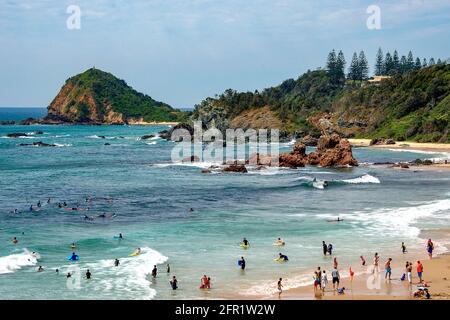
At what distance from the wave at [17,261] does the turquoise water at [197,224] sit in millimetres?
119

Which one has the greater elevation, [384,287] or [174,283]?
[174,283]

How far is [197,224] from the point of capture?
49.8m

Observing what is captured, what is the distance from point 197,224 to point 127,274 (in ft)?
50.6

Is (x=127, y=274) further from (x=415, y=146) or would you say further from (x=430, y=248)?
(x=415, y=146)

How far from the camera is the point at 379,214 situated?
172 feet

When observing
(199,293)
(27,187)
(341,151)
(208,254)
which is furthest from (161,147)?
(199,293)

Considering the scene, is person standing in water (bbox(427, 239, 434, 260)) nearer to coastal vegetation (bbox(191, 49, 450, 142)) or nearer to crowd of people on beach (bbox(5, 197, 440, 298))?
crowd of people on beach (bbox(5, 197, 440, 298))

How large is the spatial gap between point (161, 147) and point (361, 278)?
113 metres

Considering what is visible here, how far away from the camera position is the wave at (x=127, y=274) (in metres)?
31.3

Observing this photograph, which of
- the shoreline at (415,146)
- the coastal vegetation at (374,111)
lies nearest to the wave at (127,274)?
the shoreline at (415,146)

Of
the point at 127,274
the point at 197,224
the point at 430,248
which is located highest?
the point at 430,248

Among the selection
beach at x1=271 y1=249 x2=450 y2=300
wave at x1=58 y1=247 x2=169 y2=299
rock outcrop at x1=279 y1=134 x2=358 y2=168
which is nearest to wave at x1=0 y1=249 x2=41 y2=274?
wave at x1=58 y1=247 x2=169 y2=299

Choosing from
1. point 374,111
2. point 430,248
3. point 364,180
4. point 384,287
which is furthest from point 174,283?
point 374,111

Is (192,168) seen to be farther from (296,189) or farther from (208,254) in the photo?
(208,254)
